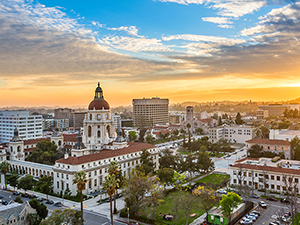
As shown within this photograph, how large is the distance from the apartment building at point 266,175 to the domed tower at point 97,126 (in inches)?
1732

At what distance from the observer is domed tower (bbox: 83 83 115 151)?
88.1m

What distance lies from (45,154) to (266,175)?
66400 mm

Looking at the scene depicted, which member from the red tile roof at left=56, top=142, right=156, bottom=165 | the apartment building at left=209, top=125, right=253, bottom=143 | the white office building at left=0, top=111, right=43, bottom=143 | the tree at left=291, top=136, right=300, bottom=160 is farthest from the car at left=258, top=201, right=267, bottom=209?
the white office building at left=0, top=111, right=43, bottom=143

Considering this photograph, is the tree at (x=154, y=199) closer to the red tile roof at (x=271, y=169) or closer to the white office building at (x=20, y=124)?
the red tile roof at (x=271, y=169)

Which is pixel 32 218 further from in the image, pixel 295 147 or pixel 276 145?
pixel 295 147

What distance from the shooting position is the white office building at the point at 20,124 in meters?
133

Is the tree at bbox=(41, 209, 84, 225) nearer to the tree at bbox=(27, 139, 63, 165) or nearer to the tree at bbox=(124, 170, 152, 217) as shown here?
the tree at bbox=(124, 170, 152, 217)

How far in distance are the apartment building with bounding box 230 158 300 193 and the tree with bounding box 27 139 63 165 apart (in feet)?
187

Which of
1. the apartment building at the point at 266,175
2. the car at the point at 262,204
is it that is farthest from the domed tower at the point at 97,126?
the car at the point at 262,204

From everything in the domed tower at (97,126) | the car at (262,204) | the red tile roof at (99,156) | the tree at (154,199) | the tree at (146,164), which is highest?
the domed tower at (97,126)

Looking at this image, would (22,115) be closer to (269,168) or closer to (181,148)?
(181,148)

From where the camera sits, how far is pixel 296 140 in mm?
93188

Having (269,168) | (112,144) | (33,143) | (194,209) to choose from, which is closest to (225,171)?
(269,168)

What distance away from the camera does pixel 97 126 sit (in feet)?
291
